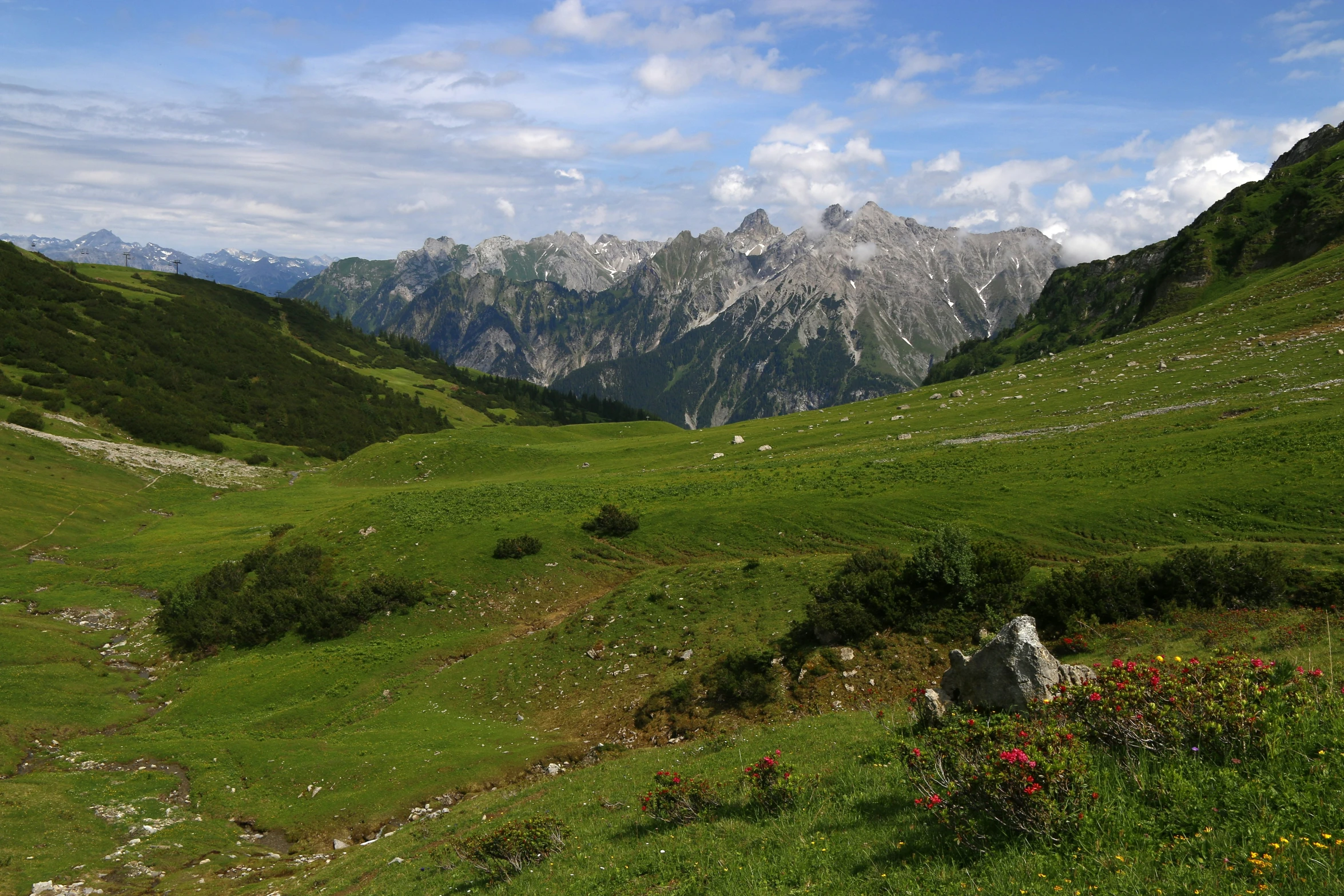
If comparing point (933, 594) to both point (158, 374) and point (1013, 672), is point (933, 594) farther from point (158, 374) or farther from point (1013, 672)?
point (158, 374)

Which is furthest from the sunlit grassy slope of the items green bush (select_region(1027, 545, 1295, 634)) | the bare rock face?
the bare rock face

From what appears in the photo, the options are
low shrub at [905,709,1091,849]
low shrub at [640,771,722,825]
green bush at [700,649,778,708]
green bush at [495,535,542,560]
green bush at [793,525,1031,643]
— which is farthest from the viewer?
green bush at [495,535,542,560]

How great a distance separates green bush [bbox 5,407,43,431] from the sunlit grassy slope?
4216 cm

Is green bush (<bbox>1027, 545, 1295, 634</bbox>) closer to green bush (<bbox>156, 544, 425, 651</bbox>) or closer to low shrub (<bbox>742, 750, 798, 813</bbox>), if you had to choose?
low shrub (<bbox>742, 750, 798, 813</bbox>)

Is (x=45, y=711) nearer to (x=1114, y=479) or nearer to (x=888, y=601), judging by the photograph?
(x=888, y=601)

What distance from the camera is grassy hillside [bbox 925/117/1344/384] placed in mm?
113125

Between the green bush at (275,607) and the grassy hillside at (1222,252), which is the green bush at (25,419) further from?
the grassy hillside at (1222,252)

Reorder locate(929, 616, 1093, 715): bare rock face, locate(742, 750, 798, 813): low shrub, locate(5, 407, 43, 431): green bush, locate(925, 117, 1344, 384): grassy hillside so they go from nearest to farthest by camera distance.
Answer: locate(742, 750, 798, 813): low shrub → locate(929, 616, 1093, 715): bare rock face → locate(5, 407, 43, 431): green bush → locate(925, 117, 1344, 384): grassy hillside

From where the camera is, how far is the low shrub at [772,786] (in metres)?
13.4

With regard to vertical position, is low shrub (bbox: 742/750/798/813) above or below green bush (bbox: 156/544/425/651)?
above

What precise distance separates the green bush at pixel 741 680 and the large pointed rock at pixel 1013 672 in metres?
10.1

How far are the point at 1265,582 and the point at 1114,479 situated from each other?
1768 centimetres

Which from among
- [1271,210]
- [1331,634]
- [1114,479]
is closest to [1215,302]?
[1271,210]

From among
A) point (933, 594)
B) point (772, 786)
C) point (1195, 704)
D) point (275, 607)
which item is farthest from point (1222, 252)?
point (275, 607)
